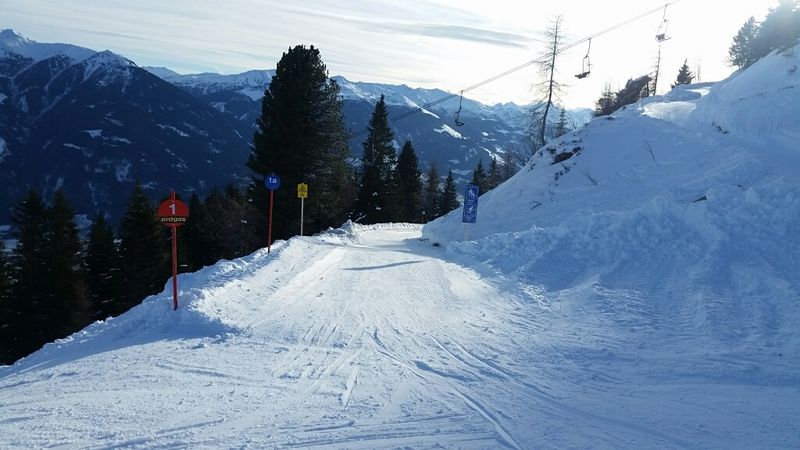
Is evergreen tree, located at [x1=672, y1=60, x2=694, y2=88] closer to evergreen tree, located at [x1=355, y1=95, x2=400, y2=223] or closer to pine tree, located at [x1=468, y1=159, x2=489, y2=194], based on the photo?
pine tree, located at [x1=468, y1=159, x2=489, y2=194]

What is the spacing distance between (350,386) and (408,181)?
46904 millimetres

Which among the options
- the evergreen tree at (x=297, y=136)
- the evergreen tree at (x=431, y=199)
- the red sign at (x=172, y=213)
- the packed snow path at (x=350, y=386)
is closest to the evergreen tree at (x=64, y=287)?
the evergreen tree at (x=297, y=136)

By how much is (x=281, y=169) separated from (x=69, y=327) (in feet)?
56.5

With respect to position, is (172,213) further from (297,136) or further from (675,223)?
(297,136)

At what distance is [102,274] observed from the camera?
117 ft

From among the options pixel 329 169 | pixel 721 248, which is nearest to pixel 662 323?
pixel 721 248

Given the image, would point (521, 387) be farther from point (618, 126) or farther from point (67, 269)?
point (67, 269)

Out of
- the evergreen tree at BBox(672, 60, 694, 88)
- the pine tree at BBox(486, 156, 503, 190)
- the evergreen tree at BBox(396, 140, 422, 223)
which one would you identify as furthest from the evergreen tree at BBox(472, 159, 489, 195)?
the evergreen tree at BBox(672, 60, 694, 88)

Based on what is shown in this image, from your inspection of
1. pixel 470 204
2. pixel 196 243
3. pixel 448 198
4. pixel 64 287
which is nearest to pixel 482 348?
pixel 470 204

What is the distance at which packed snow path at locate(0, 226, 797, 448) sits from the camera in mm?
4664

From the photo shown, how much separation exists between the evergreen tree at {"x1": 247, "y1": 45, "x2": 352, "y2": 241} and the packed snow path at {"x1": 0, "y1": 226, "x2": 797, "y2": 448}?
15.2m

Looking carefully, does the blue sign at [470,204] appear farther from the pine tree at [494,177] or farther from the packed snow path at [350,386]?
the pine tree at [494,177]

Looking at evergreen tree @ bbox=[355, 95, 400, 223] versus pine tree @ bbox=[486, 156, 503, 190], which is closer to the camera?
evergreen tree @ bbox=[355, 95, 400, 223]

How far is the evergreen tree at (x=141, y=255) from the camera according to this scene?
3272 centimetres
